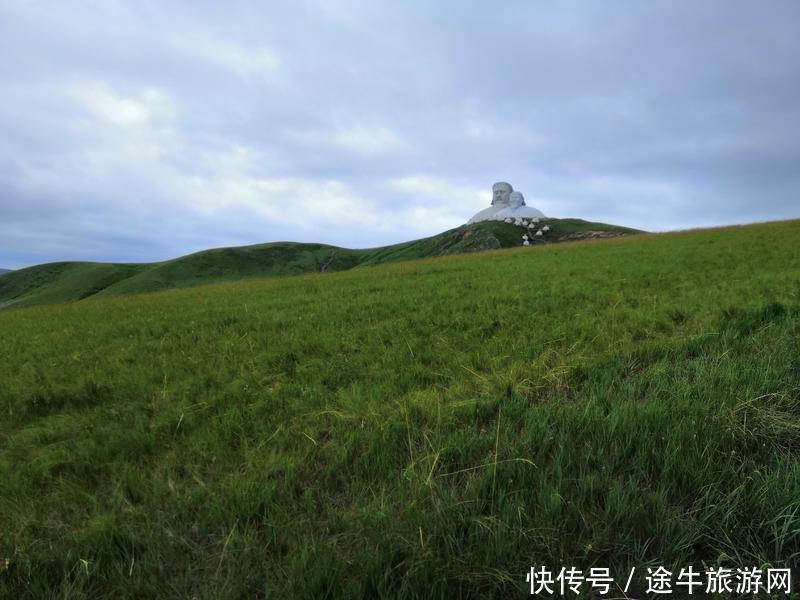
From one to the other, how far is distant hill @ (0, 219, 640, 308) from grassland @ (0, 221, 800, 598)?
382ft

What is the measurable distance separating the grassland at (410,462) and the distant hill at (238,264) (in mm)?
116477

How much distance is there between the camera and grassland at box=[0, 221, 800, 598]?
2.28m

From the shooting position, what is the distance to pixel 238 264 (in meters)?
130

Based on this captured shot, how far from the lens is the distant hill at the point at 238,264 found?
372 feet

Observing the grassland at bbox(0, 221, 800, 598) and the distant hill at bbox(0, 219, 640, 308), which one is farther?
the distant hill at bbox(0, 219, 640, 308)

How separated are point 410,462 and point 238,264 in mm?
140953

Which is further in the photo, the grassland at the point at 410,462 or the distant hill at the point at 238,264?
the distant hill at the point at 238,264

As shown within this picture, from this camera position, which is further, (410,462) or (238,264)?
(238,264)

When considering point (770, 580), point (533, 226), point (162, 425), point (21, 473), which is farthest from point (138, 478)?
point (533, 226)

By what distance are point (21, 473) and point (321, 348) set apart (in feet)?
15.2

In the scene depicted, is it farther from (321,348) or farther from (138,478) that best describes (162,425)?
(321,348)

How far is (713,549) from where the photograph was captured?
2.25 m

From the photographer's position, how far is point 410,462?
3.39m

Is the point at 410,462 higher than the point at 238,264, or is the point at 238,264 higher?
the point at 238,264
